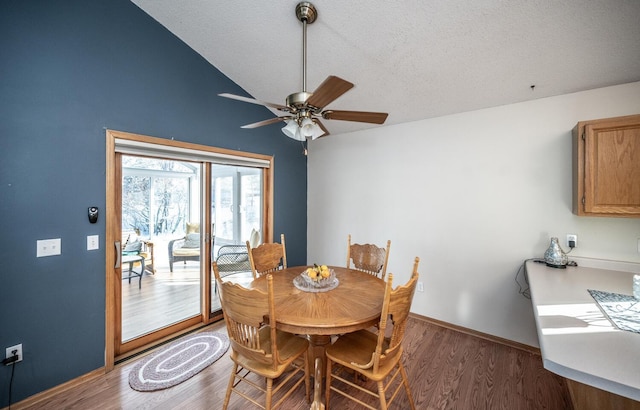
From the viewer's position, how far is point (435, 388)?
2037 mm

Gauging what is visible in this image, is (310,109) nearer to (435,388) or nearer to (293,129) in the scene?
(293,129)

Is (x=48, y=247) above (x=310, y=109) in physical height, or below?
below

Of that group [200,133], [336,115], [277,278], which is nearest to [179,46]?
[200,133]

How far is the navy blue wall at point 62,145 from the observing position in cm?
181

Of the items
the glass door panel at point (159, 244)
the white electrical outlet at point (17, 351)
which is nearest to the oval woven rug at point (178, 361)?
the glass door panel at point (159, 244)

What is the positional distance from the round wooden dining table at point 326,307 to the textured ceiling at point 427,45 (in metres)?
1.97

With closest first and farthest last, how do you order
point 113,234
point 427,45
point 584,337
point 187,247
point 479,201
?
point 584,337 → point 427,45 → point 113,234 → point 479,201 → point 187,247

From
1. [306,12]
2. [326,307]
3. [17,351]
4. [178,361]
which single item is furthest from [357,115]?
[17,351]

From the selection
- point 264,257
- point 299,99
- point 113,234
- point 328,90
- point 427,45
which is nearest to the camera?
Result: point 328,90

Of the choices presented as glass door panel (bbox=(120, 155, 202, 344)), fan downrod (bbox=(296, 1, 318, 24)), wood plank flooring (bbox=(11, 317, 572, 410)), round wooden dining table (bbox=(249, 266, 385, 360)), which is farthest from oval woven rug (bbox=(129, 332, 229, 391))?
fan downrod (bbox=(296, 1, 318, 24))

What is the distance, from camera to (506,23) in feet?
5.92

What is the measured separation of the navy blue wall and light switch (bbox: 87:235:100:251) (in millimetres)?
30

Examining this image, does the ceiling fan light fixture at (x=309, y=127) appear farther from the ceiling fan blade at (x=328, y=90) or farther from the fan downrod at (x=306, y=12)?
the fan downrod at (x=306, y=12)

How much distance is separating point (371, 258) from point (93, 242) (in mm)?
2503
